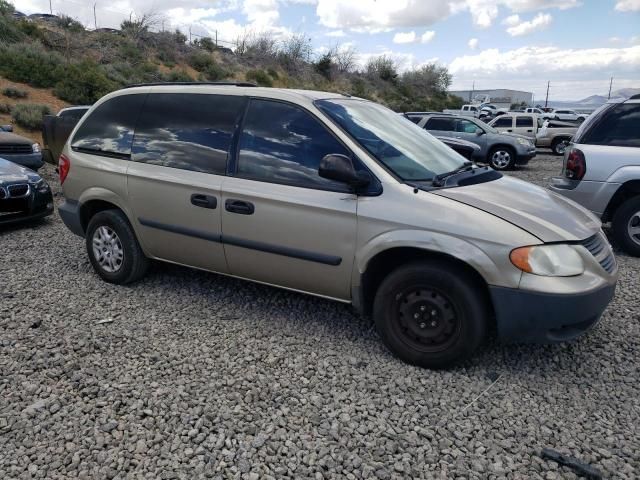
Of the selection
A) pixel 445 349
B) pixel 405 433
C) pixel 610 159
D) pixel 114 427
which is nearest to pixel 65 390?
pixel 114 427

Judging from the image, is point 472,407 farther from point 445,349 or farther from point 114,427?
point 114,427

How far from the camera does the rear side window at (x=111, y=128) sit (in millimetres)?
4289

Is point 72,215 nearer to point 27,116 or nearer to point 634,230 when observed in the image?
point 634,230

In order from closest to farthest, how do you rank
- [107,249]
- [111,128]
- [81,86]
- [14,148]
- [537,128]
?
[111,128], [107,249], [14,148], [81,86], [537,128]

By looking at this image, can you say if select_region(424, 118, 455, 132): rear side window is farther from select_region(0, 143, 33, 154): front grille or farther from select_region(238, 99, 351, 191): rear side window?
select_region(238, 99, 351, 191): rear side window

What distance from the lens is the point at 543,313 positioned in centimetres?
284

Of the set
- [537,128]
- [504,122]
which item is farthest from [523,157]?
[537,128]

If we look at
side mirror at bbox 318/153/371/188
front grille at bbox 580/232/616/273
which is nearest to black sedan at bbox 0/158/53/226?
side mirror at bbox 318/153/371/188

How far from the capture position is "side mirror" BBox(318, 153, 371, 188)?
121 inches

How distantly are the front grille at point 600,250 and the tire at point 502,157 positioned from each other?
1181 cm

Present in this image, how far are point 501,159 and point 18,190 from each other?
12.5m

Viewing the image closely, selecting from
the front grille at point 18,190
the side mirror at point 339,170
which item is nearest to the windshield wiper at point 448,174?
the side mirror at point 339,170

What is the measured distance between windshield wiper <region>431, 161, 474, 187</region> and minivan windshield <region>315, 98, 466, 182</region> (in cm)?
3

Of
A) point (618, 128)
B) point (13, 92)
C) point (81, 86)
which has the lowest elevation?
point (618, 128)
